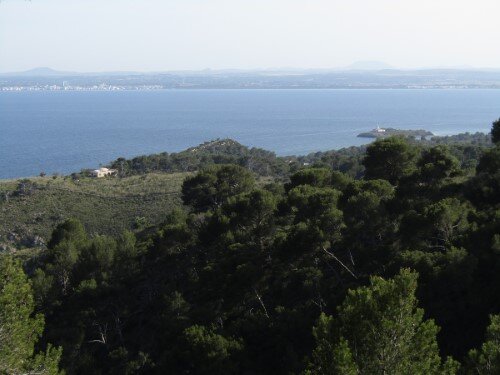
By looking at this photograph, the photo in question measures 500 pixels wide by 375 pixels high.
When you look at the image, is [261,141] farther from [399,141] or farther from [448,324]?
[448,324]

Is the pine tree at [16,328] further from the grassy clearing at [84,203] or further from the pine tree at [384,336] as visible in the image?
the grassy clearing at [84,203]

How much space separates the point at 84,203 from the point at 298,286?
27470 mm

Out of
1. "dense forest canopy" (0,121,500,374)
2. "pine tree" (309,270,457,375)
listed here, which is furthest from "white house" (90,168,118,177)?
"pine tree" (309,270,457,375)

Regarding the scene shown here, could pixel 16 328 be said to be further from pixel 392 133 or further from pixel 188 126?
pixel 188 126

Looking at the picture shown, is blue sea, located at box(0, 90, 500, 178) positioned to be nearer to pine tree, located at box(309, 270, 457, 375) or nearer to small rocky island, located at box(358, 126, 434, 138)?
small rocky island, located at box(358, 126, 434, 138)

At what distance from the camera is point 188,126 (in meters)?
123

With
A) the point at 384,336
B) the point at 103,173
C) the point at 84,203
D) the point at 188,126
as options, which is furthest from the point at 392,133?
the point at 384,336

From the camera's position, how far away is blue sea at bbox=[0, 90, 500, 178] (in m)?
85.6

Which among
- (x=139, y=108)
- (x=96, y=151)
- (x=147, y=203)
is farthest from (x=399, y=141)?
(x=139, y=108)

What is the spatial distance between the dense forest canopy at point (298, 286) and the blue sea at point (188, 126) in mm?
52327

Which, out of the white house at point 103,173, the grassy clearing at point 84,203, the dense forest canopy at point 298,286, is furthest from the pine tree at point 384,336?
the white house at point 103,173

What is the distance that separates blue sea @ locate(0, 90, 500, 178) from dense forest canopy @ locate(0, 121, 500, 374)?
172ft

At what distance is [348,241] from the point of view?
16.4 meters

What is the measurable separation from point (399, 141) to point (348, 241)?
305 inches
